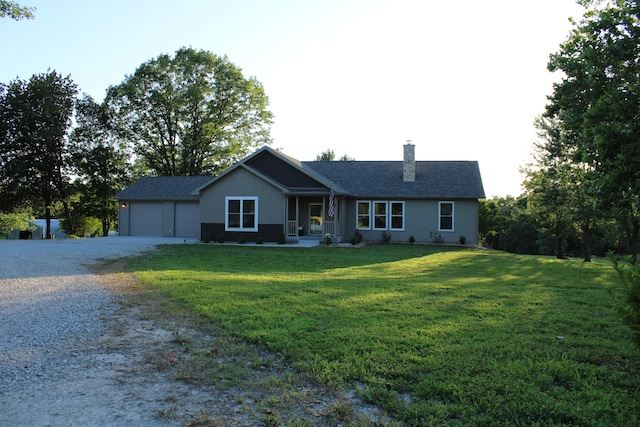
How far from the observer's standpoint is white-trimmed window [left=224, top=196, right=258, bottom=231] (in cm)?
2161

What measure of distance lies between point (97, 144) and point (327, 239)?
2454 cm

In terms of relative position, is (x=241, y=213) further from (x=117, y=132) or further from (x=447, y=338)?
(x=117, y=132)

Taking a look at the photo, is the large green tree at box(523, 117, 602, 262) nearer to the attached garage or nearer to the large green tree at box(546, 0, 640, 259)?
the large green tree at box(546, 0, 640, 259)

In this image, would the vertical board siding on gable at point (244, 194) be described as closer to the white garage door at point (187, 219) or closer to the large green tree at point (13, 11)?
the white garage door at point (187, 219)

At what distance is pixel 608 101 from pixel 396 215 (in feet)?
59.9

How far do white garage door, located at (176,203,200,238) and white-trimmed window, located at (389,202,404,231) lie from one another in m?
11.1

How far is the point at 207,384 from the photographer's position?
3.85 m

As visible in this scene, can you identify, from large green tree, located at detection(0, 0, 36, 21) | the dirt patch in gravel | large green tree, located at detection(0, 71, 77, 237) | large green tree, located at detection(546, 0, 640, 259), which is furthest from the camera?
large green tree, located at detection(0, 71, 77, 237)

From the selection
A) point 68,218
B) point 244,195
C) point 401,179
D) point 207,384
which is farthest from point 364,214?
point 68,218

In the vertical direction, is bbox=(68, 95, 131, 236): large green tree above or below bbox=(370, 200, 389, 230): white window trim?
above

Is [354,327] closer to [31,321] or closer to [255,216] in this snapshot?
[31,321]

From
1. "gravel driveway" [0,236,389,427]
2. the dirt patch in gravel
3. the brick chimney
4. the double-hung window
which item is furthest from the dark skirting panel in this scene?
the dirt patch in gravel

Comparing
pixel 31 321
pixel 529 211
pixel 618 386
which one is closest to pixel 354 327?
pixel 618 386

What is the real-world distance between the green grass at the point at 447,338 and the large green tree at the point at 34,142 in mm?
28087
